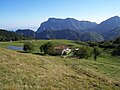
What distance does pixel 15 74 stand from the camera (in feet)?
85.3

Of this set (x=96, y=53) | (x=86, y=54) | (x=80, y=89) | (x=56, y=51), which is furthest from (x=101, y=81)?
(x=56, y=51)

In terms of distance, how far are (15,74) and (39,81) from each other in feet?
10.6

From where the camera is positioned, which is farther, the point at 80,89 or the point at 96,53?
the point at 96,53

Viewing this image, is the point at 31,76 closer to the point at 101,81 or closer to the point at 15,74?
the point at 15,74

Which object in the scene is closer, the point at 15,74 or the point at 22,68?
the point at 15,74

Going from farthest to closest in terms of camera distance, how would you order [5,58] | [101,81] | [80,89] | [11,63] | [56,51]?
[56,51] < [5,58] < [11,63] < [101,81] < [80,89]

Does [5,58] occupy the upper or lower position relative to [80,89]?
upper

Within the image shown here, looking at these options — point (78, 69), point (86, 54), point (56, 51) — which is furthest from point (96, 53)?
point (78, 69)

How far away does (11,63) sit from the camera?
3128 centimetres

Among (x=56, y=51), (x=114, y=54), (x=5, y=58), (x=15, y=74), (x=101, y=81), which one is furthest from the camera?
(x=114, y=54)

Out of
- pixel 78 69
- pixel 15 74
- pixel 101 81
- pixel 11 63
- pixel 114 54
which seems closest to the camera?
pixel 15 74

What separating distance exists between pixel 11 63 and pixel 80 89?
1165 cm

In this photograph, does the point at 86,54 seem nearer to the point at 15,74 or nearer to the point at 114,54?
the point at 114,54

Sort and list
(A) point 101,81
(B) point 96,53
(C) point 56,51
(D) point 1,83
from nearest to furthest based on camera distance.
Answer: (D) point 1,83 < (A) point 101,81 < (B) point 96,53 < (C) point 56,51
